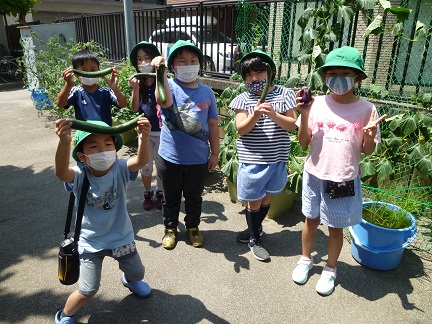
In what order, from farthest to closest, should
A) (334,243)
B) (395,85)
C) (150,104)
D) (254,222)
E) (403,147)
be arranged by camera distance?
(395,85) < (403,147) < (150,104) < (254,222) < (334,243)

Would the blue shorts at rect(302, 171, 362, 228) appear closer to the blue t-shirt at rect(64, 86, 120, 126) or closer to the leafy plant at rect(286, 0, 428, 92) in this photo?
the leafy plant at rect(286, 0, 428, 92)

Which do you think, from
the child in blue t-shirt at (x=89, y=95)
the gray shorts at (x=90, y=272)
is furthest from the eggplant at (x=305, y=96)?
the child in blue t-shirt at (x=89, y=95)

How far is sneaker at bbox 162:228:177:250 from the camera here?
325 centimetres

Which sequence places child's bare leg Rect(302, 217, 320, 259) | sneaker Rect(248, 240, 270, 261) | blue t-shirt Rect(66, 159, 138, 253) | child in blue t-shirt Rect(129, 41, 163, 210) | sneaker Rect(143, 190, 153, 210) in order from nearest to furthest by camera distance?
1. blue t-shirt Rect(66, 159, 138, 253)
2. child's bare leg Rect(302, 217, 320, 259)
3. sneaker Rect(248, 240, 270, 261)
4. child in blue t-shirt Rect(129, 41, 163, 210)
5. sneaker Rect(143, 190, 153, 210)

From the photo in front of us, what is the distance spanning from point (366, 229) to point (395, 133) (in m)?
1.54

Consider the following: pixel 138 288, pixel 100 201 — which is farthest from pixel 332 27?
pixel 138 288

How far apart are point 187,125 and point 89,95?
1.07 meters

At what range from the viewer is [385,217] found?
9.96 ft

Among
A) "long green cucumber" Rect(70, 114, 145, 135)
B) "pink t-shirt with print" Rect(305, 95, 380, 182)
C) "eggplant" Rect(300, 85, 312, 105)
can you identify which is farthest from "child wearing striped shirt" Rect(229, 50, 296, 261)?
"long green cucumber" Rect(70, 114, 145, 135)

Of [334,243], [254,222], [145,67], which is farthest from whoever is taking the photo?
[145,67]

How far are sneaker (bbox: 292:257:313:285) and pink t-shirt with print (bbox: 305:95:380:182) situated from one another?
0.83 m

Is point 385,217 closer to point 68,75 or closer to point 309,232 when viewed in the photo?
point 309,232

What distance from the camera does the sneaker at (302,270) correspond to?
281 centimetres

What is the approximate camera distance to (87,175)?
7.04 ft
